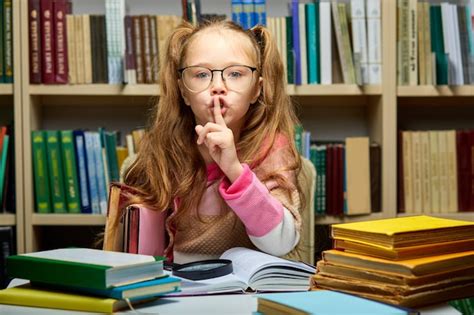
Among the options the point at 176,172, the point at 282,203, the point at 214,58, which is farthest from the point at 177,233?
the point at 214,58

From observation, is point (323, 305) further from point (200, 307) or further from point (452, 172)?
point (452, 172)

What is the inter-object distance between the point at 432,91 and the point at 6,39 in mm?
1529

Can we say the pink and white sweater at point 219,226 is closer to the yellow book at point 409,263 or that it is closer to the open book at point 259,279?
the open book at point 259,279

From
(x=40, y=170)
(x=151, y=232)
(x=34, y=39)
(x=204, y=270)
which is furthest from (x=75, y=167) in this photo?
(x=204, y=270)

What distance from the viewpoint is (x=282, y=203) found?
1585mm

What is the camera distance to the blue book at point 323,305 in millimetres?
913

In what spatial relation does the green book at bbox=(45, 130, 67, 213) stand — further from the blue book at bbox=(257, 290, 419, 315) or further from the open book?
the blue book at bbox=(257, 290, 419, 315)

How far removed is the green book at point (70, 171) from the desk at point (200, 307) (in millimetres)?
A: 1625

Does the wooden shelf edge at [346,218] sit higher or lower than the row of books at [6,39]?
lower

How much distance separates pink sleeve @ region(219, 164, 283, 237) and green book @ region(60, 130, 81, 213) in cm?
128

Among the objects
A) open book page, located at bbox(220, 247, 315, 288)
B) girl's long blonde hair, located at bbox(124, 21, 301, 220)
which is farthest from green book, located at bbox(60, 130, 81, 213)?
open book page, located at bbox(220, 247, 315, 288)

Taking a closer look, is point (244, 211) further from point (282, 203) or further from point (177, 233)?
point (177, 233)

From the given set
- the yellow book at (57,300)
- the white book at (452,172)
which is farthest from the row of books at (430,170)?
the yellow book at (57,300)

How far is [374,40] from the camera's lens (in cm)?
266
